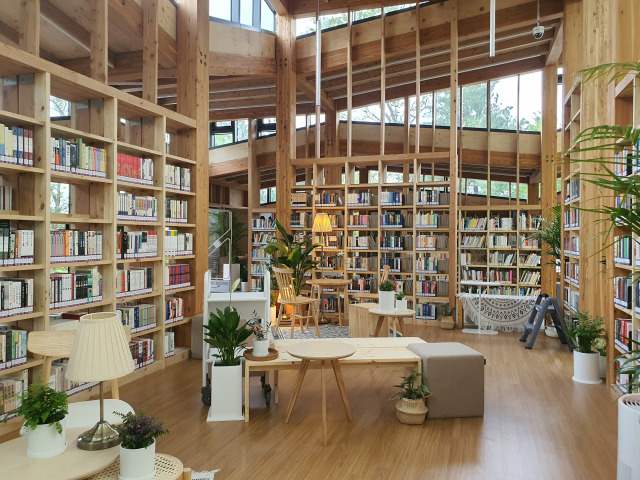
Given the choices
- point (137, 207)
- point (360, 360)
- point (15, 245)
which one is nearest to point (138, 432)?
point (360, 360)

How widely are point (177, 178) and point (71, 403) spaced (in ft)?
10.6

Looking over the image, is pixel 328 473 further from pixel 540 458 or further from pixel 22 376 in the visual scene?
pixel 22 376

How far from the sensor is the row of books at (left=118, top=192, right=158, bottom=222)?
4.72 meters

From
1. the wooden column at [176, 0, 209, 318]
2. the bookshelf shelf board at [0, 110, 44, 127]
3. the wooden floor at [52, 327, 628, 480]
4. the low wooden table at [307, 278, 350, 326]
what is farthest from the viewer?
the low wooden table at [307, 278, 350, 326]

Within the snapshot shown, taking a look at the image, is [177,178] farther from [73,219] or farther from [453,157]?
[453,157]

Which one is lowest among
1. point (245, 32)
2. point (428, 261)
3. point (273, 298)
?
point (273, 298)

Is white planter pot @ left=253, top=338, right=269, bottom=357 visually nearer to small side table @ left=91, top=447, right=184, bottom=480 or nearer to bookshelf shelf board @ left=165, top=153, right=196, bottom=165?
small side table @ left=91, top=447, right=184, bottom=480

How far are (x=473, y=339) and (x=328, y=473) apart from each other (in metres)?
4.56

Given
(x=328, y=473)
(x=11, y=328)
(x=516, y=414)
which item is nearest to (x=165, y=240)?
(x=11, y=328)

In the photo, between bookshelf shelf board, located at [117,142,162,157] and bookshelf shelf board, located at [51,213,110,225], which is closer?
bookshelf shelf board, located at [51,213,110,225]

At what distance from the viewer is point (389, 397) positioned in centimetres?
430

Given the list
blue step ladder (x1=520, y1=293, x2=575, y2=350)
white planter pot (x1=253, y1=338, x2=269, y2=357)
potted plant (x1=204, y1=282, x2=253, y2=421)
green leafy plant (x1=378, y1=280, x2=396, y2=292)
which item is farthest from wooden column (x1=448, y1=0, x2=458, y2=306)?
potted plant (x1=204, y1=282, x2=253, y2=421)

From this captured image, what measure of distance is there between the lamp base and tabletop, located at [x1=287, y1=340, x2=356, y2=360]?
5.31 feet

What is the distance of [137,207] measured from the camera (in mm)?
4941
